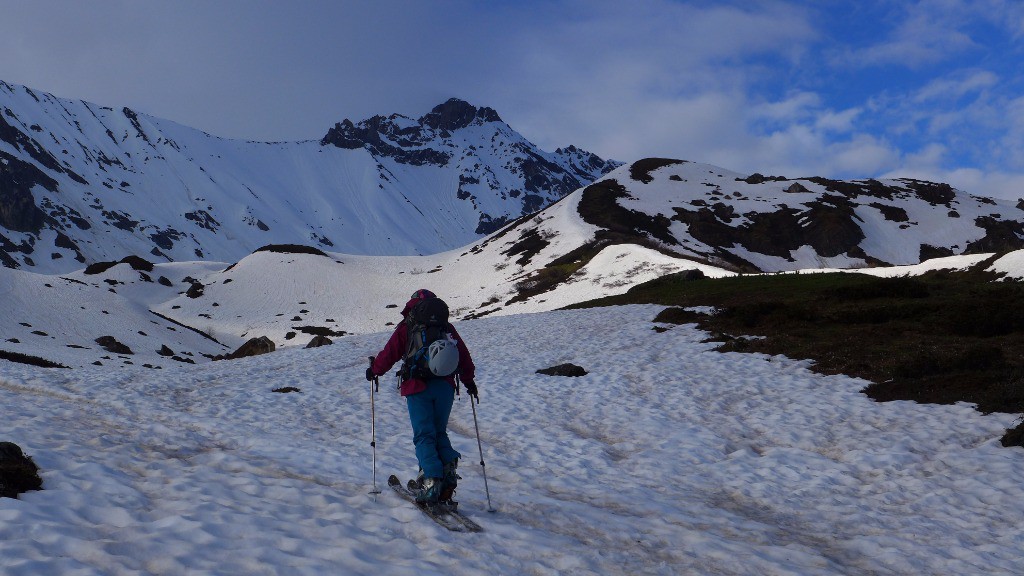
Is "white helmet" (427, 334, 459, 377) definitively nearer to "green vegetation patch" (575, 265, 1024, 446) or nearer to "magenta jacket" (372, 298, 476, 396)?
"magenta jacket" (372, 298, 476, 396)

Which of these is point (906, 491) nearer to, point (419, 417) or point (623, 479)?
point (623, 479)

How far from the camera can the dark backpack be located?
8.61m

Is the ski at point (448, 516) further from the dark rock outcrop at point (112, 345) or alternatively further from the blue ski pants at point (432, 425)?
the dark rock outcrop at point (112, 345)

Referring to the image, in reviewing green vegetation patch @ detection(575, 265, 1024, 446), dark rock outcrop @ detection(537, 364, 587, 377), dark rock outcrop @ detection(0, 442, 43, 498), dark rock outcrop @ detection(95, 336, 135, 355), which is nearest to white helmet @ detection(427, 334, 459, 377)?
dark rock outcrop @ detection(0, 442, 43, 498)

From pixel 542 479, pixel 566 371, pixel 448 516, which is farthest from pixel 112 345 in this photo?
pixel 448 516

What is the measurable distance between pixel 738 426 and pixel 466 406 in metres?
7.54

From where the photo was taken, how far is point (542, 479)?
12.0 meters

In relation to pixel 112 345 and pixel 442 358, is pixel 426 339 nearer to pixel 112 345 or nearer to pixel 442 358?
pixel 442 358

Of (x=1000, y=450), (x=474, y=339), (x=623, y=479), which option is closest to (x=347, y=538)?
(x=623, y=479)

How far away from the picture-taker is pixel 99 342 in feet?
148

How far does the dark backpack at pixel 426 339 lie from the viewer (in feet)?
28.2

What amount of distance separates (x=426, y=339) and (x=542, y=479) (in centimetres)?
461

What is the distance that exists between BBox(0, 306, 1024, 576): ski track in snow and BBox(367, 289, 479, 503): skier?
22.9 inches

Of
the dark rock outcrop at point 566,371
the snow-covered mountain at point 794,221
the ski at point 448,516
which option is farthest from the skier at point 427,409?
the snow-covered mountain at point 794,221
